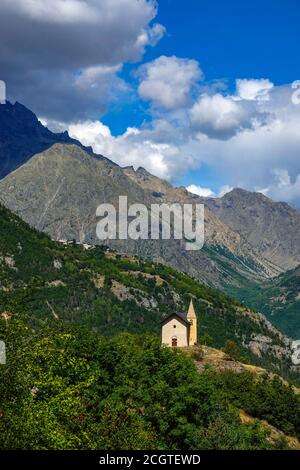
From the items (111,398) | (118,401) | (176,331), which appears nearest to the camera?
(118,401)

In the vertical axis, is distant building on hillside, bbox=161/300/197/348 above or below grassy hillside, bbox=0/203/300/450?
above

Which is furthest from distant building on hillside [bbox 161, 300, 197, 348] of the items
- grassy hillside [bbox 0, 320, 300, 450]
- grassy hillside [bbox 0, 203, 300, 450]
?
grassy hillside [bbox 0, 320, 300, 450]

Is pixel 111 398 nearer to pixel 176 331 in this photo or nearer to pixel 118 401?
pixel 118 401

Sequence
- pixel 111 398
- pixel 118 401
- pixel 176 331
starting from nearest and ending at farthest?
pixel 118 401
pixel 111 398
pixel 176 331

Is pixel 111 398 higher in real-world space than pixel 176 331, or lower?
lower

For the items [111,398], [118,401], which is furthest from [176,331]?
[118,401]

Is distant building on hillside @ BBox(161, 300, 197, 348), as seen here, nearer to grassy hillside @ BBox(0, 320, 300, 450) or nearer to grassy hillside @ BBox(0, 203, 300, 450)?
grassy hillside @ BBox(0, 203, 300, 450)

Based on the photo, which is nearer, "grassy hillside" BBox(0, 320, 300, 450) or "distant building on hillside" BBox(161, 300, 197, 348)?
"grassy hillside" BBox(0, 320, 300, 450)

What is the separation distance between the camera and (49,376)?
149ft

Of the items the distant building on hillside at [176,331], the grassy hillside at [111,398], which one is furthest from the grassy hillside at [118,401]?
the distant building on hillside at [176,331]

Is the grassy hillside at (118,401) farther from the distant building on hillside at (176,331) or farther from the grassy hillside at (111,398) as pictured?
the distant building on hillside at (176,331)
